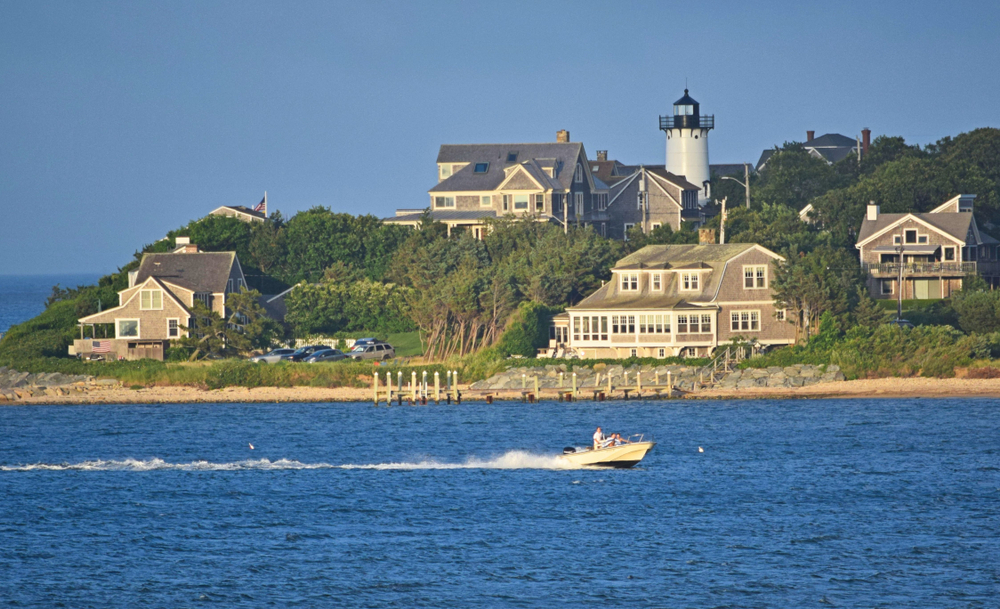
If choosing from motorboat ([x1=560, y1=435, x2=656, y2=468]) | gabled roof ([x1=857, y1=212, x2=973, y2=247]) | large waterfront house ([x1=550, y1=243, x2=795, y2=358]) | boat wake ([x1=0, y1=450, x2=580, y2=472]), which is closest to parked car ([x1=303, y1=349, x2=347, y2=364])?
large waterfront house ([x1=550, y1=243, x2=795, y2=358])

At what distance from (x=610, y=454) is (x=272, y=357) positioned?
34.8 metres

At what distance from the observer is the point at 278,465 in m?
51.5

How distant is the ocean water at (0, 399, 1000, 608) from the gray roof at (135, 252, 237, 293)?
1756 centimetres

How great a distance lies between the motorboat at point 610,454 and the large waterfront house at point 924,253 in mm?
41936

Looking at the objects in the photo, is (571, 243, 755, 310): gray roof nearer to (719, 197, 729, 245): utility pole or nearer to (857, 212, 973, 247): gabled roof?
(719, 197, 729, 245): utility pole

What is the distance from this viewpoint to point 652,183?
357ft

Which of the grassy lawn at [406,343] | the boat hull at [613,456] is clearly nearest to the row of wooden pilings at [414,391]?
the grassy lawn at [406,343]

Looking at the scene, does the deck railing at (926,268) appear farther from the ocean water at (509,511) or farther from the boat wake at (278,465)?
the boat wake at (278,465)

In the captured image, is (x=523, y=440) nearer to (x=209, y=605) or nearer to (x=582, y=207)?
(x=209, y=605)

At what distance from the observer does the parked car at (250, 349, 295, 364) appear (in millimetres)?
76938

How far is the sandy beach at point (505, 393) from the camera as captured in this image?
2630 inches

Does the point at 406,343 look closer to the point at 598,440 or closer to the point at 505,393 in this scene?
the point at 505,393

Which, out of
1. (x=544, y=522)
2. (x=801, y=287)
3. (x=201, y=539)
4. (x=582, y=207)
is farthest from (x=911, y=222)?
(x=201, y=539)

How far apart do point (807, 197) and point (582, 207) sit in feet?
66.9
